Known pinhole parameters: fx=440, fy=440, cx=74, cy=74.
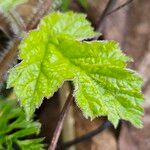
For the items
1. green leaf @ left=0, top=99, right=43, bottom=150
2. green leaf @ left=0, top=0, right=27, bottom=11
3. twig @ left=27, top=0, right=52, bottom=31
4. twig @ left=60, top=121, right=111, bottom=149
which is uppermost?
green leaf @ left=0, top=0, right=27, bottom=11

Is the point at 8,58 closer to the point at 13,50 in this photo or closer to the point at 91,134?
the point at 13,50

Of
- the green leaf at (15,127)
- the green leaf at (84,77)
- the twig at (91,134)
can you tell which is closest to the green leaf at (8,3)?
the green leaf at (84,77)

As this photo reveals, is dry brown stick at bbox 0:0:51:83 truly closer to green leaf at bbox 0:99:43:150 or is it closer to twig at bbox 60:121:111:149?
green leaf at bbox 0:99:43:150

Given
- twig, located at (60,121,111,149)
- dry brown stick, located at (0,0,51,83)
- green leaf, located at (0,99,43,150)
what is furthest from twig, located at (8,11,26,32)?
twig, located at (60,121,111,149)

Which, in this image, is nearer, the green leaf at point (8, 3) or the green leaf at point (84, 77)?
the green leaf at point (84, 77)

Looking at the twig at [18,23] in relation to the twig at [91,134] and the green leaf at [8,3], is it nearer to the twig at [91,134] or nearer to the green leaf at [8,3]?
the green leaf at [8,3]

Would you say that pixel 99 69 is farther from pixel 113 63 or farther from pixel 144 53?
pixel 144 53
